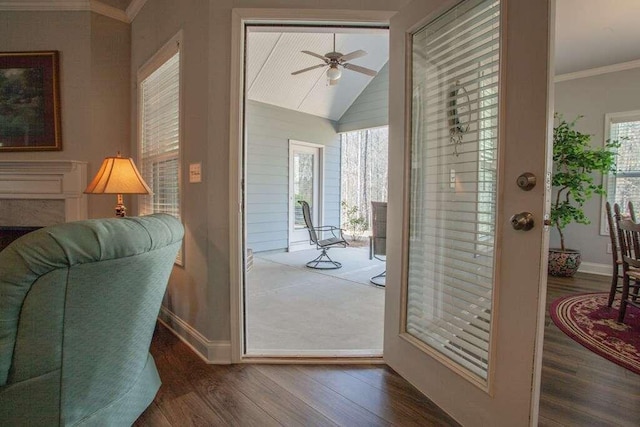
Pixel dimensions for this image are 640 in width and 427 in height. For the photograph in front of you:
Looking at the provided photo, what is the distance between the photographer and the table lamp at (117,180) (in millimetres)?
2199

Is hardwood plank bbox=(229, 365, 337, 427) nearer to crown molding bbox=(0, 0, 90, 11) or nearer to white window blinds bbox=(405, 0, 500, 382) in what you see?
white window blinds bbox=(405, 0, 500, 382)

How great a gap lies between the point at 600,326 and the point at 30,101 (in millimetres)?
5289

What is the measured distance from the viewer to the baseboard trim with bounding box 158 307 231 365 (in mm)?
1995

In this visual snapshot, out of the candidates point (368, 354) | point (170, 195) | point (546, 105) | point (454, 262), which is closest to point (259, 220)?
point (170, 195)

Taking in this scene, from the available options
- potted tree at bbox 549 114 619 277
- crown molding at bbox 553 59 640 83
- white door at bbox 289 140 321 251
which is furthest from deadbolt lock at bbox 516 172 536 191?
white door at bbox 289 140 321 251

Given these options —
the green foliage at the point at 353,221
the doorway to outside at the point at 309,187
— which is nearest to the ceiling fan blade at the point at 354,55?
the doorway to outside at the point at 309,187

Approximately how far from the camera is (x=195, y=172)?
2.08 m

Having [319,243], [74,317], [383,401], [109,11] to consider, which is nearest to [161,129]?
[109,11]

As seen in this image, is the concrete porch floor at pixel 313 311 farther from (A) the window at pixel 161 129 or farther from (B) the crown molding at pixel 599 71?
(B) the crown molding at pixel 599 71

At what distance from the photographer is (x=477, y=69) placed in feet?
4.62

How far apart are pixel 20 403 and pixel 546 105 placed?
204cm

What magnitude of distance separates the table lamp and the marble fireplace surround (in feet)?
Answer: 3.11

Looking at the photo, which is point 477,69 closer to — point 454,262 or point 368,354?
point 454,262

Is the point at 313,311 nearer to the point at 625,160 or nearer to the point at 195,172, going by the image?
the point at 195,172
